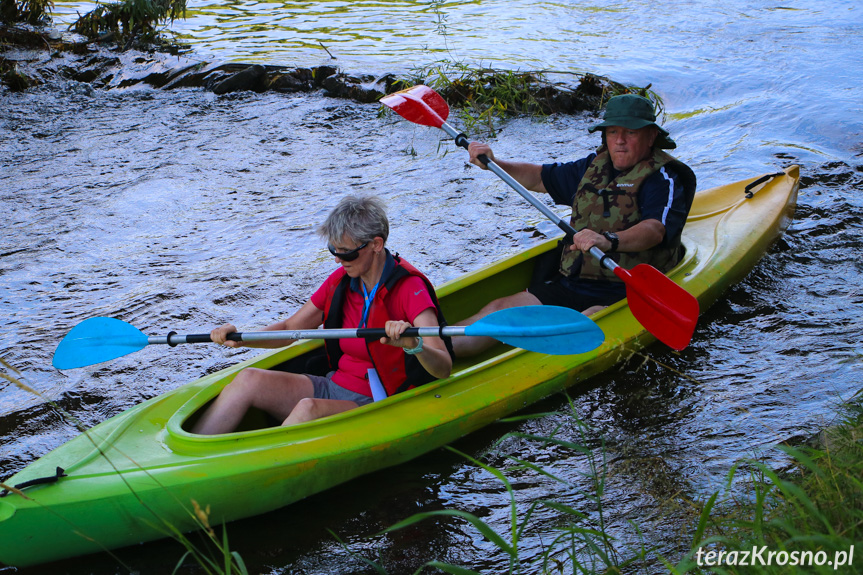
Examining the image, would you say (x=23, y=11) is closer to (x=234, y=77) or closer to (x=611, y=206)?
(x=234, y=77)

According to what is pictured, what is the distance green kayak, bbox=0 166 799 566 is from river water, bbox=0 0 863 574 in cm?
15

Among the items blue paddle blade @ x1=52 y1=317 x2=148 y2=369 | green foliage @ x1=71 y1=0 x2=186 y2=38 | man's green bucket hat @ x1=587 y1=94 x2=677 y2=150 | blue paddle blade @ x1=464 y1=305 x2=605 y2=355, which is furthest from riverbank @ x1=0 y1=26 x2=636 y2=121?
blue paddle blade @ x1=52 y1=317 x2=148 y2=369

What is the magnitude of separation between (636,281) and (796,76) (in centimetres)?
631

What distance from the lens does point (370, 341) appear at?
3.06m

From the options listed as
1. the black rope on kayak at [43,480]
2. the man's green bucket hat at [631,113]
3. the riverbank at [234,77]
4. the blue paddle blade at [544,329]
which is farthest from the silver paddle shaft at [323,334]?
the riverbank at [234,77]

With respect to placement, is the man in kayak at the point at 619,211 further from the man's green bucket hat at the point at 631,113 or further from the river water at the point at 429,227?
the river water at the point at 429,227

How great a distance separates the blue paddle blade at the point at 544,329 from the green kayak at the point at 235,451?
0.49 m

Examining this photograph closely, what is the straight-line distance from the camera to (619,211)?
12.4 feet

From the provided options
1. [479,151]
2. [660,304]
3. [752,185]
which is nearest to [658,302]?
[660,304]

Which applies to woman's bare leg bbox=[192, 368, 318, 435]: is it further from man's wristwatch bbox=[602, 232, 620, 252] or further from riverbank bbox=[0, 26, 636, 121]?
riverbank bbox=[0, 26, 636, 121]

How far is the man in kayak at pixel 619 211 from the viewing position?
3.65 m

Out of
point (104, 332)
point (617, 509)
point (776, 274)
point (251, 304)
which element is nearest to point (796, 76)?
point (776, 274)

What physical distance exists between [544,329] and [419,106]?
2.57 meters

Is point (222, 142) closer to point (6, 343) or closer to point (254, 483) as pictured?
point (6, 343)
